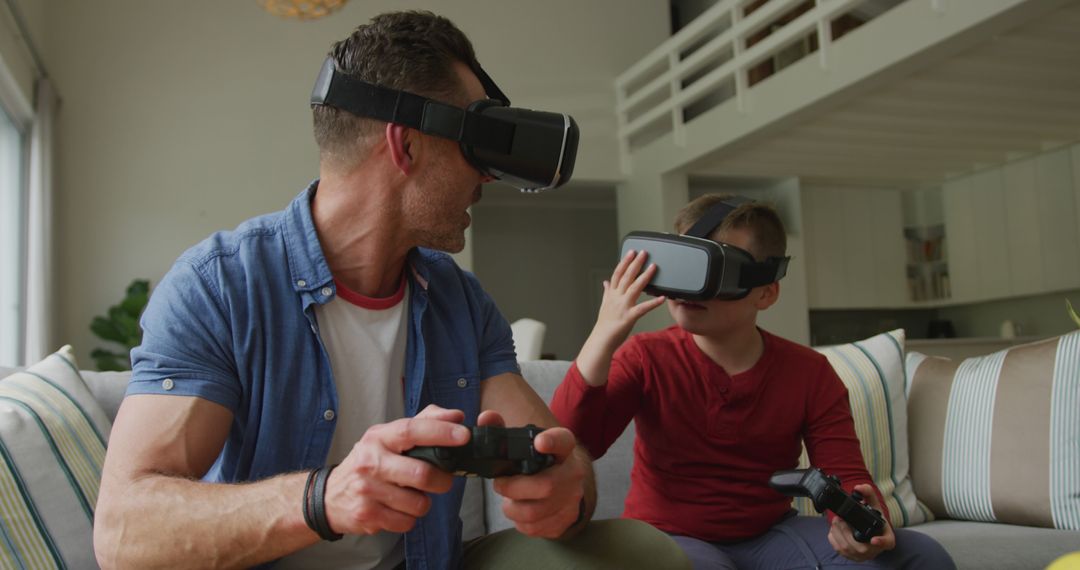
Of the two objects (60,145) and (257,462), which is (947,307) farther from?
(257,462)

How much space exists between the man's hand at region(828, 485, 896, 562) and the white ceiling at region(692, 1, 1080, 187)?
158 inches

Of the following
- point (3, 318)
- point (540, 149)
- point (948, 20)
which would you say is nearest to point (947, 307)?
point (948, 20)

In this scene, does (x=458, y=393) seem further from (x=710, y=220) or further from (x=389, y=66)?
(x=710, y=220)

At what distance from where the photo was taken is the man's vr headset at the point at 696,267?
53.4 inches

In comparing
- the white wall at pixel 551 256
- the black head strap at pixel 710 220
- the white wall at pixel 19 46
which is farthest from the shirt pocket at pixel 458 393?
the white wall at pixel 551 256

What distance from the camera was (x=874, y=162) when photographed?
7.26 meters

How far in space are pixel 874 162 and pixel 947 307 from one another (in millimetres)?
1911

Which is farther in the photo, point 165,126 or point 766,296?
point 165,126

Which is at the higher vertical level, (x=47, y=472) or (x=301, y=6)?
(x=301, y=6)

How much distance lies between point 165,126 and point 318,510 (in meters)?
6.63

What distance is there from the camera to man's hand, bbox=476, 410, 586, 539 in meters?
0.90

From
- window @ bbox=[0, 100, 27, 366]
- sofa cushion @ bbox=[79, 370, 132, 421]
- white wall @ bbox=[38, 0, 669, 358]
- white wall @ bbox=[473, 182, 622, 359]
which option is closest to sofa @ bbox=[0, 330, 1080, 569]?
sofa cushion @ bbox=[79, 370, 132, 421]

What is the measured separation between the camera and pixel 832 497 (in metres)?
1.21

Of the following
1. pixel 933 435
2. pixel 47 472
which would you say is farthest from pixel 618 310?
pixel 933 435
